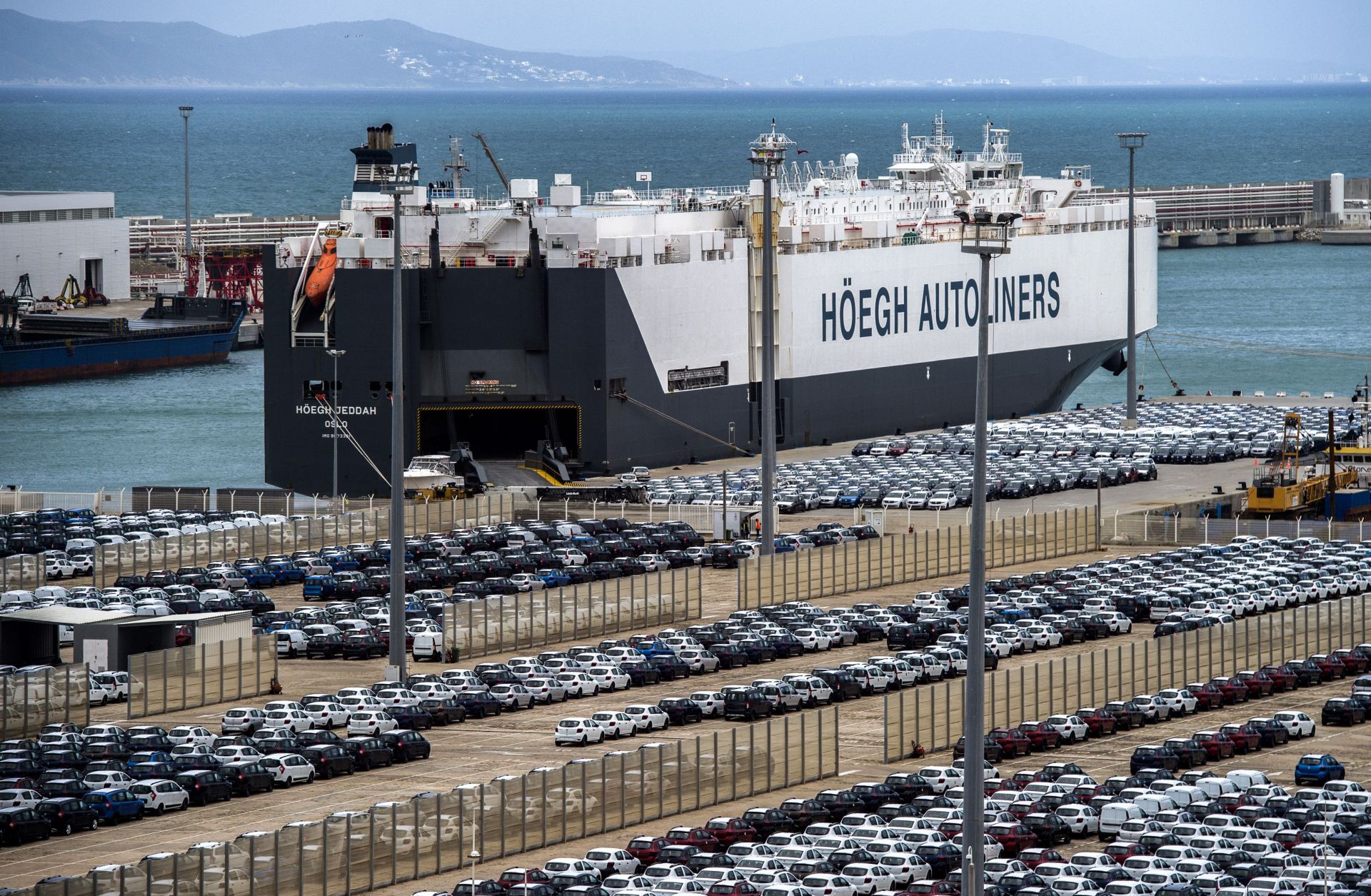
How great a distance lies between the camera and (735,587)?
55.1m

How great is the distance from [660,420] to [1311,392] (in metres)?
48.9

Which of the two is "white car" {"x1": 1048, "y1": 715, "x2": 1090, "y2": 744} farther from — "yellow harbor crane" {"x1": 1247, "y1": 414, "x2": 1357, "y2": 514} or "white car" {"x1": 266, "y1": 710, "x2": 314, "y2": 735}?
"yellow harbor crane" {"x1": 1247, "y1": 414, "x2": 1357, "y2": 514}

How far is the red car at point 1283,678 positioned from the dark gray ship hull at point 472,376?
100 ft

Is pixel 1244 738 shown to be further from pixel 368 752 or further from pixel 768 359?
pixel 768 359

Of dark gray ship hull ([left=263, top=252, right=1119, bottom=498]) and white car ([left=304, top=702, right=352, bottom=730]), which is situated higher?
dark gray ship hull ([left=263, top=252, right=1119, bottom=498])

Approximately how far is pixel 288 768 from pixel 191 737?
220 centimetres

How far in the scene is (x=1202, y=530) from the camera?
61.2 m

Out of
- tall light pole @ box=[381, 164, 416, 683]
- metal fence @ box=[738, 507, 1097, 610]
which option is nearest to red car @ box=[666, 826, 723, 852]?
tall light pole @ box=[381, 164, 416, 683]

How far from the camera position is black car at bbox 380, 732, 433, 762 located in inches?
1487

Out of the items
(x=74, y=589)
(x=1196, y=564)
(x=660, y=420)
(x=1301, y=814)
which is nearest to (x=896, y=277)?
(x=660, y=420)

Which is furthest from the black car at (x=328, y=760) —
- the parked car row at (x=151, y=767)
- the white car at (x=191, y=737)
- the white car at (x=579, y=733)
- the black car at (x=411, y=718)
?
the white car at (x=579, y=733)

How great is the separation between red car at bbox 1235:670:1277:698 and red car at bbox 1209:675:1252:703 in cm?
7

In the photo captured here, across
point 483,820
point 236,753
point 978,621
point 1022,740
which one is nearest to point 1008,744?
point 1022,740

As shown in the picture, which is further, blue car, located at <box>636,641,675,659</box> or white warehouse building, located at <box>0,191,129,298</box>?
white warehouse building, located at <box>0,191,129,298</box>
